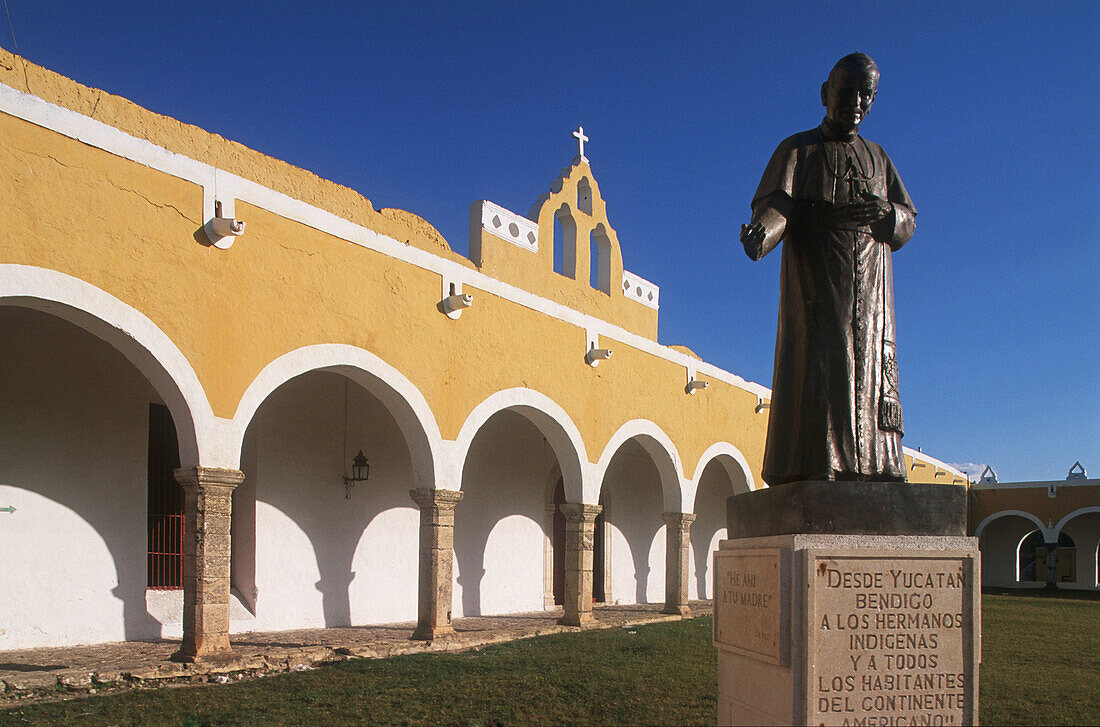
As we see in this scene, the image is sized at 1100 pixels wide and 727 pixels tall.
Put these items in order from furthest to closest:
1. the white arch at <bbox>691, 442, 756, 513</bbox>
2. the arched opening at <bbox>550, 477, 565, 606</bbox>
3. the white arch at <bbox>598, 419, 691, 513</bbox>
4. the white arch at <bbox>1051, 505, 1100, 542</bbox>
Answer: the white arch at <bbox>1051, 505, 1100, 542</bbox>, the white arch at <bbox>691, 442, 756, 513</bbox>, the arched opening at <bbox>550, 477, 565, 606</bbox>, the white arch at <bbox>598, 419, 691, 513</bbox>

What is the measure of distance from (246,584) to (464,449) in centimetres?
262

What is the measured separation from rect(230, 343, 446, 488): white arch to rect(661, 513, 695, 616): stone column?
4.90 metres

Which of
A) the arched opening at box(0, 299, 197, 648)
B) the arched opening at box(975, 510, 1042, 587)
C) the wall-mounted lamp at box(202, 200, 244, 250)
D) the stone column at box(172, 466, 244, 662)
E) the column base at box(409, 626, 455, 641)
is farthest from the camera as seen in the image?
the arched opening at box(975, 510, 1042, 587)

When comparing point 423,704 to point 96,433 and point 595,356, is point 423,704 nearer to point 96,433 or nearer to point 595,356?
point 96,433

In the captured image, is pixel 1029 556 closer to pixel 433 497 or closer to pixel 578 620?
pixel 578 620

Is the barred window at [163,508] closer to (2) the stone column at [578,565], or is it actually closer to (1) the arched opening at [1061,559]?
(2) the stone column at [578,565]

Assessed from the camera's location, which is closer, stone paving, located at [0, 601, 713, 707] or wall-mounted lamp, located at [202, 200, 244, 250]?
stone paving, located at [0, 601, 713, 707]

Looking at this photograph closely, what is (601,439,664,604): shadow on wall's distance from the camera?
15.0 m

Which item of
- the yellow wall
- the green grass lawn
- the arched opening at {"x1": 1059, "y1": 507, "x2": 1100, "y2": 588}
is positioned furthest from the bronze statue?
the arched opening at {"x1": 1059, "y1": 507, "x2": 1100, "y2": 588}

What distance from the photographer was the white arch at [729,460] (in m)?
14.2

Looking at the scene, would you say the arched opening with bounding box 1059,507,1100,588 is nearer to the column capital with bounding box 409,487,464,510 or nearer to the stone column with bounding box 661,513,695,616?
the stone column with bounding box 661,513,695,616

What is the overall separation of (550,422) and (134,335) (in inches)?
208

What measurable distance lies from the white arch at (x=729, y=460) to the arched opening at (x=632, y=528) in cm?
89

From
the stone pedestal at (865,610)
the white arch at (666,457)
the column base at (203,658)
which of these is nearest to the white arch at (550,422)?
the white arch at (666,457)
